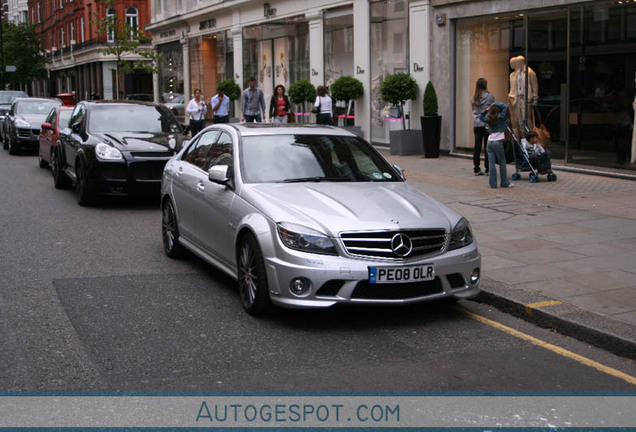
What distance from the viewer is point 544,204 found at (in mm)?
12086

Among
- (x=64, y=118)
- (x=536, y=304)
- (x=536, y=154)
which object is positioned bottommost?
(x=536, y=304)

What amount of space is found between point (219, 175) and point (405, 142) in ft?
43.3

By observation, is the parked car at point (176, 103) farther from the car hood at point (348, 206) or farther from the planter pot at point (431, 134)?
the car hood at point (348, 206)

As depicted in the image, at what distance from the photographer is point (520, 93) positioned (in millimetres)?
17266

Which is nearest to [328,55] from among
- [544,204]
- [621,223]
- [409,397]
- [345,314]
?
[544,204]

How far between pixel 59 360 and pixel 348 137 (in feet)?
12.6

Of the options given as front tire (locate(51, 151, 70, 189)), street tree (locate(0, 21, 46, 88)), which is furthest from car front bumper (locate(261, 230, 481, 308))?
street tree (locate(0, 21, 46, 88))

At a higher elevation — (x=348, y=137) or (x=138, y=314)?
(x=348, y=137)

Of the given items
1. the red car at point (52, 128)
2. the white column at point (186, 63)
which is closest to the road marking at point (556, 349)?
the red car at point (52, 128)

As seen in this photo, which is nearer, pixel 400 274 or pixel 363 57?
pixel 400 274

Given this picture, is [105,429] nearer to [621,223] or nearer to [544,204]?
[621,223]

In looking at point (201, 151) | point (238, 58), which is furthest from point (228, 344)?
point (238, 58)

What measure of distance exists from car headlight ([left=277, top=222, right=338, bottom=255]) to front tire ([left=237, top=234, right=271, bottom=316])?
0.29 m

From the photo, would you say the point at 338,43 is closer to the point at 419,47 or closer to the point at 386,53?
the point at 386,53
